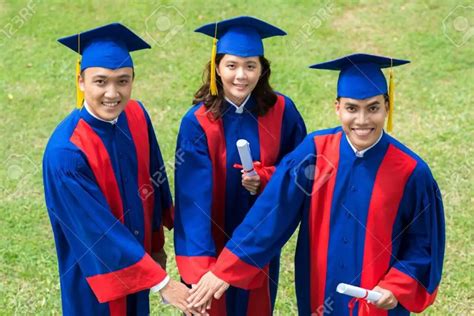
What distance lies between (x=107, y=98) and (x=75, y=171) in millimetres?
365

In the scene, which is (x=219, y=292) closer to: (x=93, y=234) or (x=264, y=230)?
(x=264, y=230)

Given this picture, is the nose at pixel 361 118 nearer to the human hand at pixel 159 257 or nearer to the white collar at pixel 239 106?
the white collar at pixel 239 106

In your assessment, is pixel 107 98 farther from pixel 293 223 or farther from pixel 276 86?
pixel 276 86

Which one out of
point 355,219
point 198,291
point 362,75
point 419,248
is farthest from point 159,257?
point 362,75

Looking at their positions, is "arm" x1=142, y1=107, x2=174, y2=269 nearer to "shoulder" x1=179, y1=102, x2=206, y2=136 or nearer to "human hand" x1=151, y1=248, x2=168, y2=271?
"human hand" x1=151, y1=248, x2=168, y2=271

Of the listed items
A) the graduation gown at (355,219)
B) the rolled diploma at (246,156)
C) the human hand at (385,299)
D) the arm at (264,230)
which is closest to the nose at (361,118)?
the graduation gown at (355,219)

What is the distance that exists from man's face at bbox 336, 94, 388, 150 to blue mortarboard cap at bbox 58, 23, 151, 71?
1.03 meters

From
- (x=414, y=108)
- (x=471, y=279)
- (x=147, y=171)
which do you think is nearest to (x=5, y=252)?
(x=147, y=171)

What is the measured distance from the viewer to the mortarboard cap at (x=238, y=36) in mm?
3875

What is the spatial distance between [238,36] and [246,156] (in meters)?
0.60

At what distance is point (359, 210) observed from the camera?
3586 mm

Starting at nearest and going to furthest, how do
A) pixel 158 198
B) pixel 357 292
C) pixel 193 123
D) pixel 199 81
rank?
pixel 357 292
pixel 193 123
pixel 158 198
pixel 199 81

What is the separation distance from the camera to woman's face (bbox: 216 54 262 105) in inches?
153

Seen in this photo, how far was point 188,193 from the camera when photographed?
3998 millimetres
